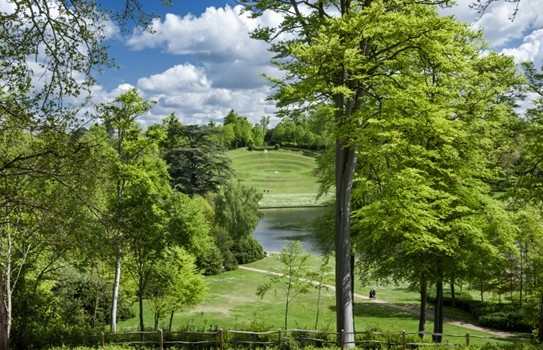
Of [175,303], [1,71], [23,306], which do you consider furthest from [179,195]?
[1,71]

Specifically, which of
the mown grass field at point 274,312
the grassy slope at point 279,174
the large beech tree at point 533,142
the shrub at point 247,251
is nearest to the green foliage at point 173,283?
the mown grass field at point 274,312

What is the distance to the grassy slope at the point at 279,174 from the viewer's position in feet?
331

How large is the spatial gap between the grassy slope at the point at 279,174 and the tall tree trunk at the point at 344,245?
79667mm

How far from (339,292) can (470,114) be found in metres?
8.63

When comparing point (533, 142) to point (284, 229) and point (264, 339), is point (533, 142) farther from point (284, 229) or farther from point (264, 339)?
point (284, 229)

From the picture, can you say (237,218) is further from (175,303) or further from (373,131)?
(373,131)

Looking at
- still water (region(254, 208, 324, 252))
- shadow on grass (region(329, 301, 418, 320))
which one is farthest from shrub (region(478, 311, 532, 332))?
still water (region(254, 208, 324, 252))

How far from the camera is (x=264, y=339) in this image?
14.9 m

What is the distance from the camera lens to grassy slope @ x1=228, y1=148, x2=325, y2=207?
101m

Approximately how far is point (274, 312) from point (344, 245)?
1718cm

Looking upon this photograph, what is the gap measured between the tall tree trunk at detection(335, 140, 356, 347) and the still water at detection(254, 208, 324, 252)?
91.8ft

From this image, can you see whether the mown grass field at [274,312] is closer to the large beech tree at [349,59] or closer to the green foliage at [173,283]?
the green foliage at [173,283]

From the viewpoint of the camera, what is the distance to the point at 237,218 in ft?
151

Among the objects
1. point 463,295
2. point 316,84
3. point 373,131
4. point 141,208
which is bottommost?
point 463,295
